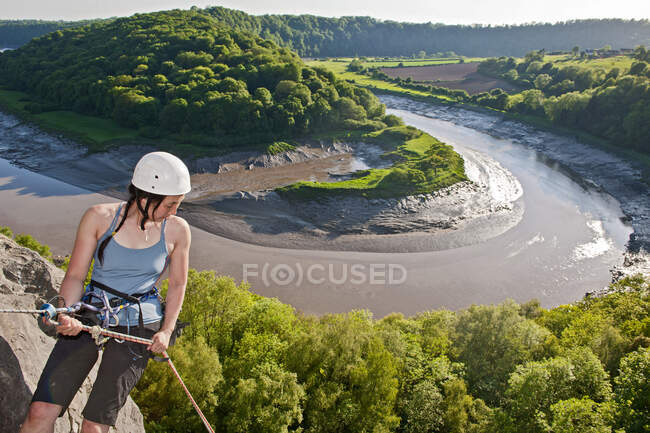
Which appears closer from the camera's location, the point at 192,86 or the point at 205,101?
the point at 205,101

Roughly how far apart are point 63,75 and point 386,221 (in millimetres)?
66360

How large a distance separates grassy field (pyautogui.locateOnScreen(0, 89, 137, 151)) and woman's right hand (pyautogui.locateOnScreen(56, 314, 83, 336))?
56.4 meters

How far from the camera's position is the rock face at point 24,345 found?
4.85 metres

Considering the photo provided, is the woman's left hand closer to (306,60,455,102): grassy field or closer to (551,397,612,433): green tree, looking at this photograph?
(551,397,612,433): green tree

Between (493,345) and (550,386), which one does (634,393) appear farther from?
(493,345)

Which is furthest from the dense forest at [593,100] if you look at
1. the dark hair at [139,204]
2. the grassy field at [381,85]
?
the dark hair at [139,204]

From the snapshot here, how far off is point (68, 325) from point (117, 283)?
669 millimetres

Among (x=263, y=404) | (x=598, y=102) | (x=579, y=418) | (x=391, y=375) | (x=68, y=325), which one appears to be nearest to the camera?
(x=68, y=325)

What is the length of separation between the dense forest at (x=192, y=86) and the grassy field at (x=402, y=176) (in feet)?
34.2

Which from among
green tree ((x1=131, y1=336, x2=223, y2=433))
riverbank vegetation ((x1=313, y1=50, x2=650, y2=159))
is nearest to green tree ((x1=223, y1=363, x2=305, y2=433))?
green tree ((x1=131, y1=336, x2=223, y2=433))

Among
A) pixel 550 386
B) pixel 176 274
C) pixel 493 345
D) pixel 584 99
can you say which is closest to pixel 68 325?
pixel 176 274

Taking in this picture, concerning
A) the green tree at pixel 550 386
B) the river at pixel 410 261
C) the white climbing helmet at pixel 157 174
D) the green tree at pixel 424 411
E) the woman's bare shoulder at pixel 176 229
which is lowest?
the river at pixel 410 261

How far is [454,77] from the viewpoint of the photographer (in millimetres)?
132125

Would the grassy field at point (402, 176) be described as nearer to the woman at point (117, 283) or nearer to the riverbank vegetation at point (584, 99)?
the riverbank vegetation at point (584, 99)
